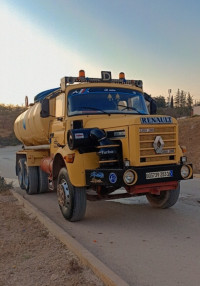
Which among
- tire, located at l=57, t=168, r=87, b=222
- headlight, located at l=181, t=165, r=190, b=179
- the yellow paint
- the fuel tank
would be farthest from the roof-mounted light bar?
headlight, located at l=181, t=165, r=190, b=179

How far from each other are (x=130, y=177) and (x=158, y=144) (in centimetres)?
83

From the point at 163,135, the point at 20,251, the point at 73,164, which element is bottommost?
the point at 20,251

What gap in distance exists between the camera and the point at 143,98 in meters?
7.96

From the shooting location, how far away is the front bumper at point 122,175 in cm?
582

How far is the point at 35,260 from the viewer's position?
4.84 meters

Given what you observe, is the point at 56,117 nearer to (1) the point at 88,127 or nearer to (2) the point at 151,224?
(1) the point at 88,127

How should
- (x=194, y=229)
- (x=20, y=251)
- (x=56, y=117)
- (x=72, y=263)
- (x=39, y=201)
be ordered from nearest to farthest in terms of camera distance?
(x=72, y=263)
(x=20, y=251)
(x=194, y=229)
(x=56, y=117)
(x=39, y=201)

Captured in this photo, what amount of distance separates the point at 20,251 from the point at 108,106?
348 cm

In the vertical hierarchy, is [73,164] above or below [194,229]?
above

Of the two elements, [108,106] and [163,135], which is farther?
[108,106]

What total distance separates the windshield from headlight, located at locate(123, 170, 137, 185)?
187 centimetres

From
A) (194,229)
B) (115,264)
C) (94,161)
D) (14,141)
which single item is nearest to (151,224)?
(194,229)

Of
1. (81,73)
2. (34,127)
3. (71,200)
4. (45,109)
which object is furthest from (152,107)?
(34,127)

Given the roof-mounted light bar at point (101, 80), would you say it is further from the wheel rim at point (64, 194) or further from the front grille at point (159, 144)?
the front grille at point (159, 144)
